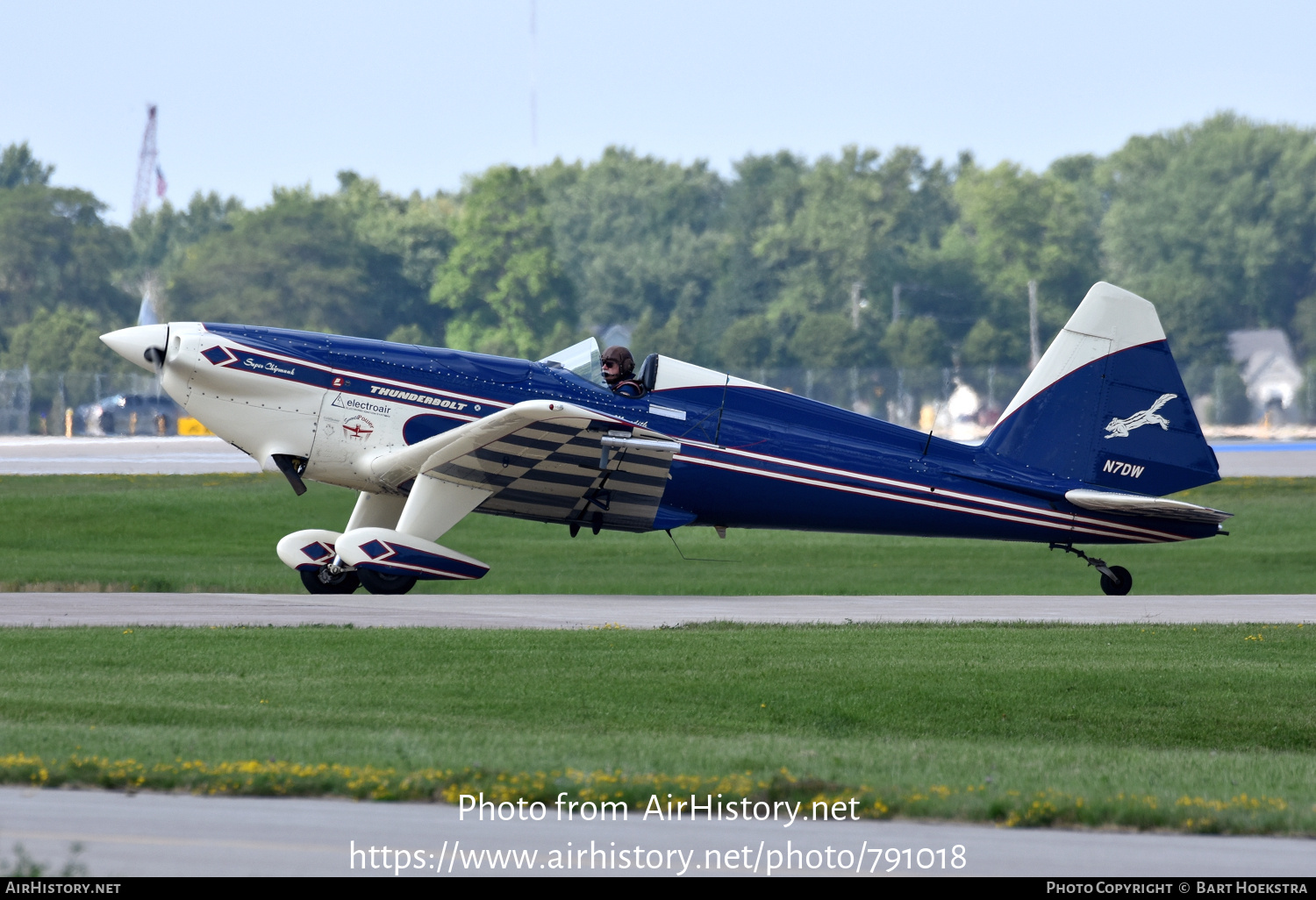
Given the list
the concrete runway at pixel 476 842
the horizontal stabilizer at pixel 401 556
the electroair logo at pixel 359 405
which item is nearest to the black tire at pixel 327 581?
the horizontal stabilizer at pixel 401 556

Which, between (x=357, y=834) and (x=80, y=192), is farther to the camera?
(x=80, y=192)

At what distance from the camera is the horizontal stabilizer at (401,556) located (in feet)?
49.0

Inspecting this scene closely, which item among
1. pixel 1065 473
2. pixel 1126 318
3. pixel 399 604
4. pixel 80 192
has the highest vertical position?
pixel 80 192

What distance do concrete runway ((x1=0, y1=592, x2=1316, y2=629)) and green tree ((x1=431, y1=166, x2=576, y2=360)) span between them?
73115 mm

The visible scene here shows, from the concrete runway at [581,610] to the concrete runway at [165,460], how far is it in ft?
59.1

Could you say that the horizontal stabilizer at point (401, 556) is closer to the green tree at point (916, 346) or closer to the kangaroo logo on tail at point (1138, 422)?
the kangaroo logo on tail at point (1138, 422)

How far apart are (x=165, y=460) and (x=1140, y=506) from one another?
1096 inches

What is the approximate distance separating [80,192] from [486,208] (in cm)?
2771

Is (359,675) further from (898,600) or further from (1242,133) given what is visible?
(1242,133)

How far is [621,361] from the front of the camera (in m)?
15.8

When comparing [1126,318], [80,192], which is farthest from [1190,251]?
[1126,318]

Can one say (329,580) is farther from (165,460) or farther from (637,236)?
(637,236)

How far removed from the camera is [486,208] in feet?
307
